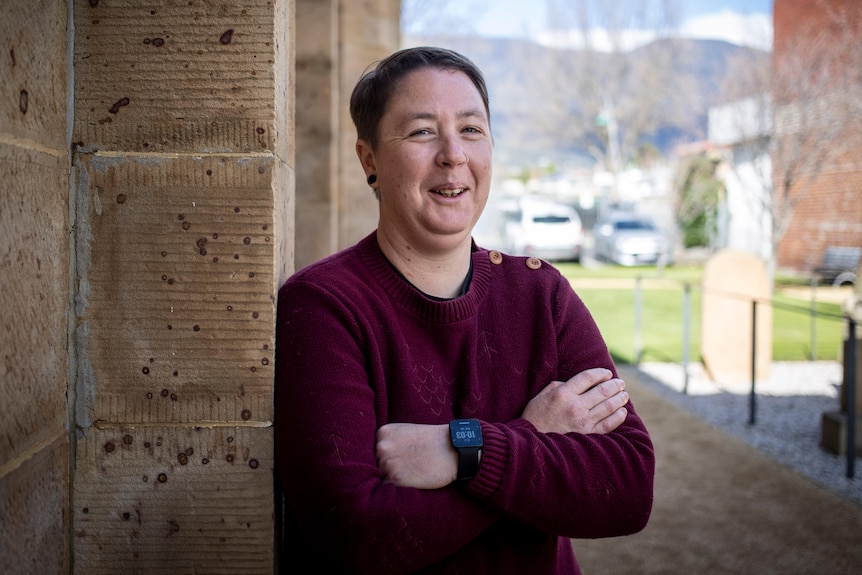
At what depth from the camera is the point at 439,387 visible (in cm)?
174

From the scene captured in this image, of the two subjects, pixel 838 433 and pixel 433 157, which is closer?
pixel 433 157

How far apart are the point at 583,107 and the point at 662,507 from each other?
41.3 m

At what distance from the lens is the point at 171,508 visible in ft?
5.29

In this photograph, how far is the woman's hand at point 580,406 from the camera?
1729mm

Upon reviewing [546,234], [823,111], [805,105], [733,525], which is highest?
[805,105]

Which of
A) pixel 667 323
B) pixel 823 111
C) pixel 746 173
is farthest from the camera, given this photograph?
pixel 746 173

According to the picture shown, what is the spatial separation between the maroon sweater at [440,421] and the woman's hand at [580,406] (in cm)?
4

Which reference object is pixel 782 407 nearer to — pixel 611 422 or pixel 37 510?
pixel 611 422

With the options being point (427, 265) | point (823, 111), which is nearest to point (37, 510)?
point (427, 265)

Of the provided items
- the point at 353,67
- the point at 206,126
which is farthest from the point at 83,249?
the point at 353,67

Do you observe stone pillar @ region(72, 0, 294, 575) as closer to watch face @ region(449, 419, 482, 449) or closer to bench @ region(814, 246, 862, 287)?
watch face @ region(449, 419, 482, 449)

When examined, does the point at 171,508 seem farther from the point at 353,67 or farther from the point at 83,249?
the point at 353,67

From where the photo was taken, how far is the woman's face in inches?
70.5

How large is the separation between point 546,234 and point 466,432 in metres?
23.7
